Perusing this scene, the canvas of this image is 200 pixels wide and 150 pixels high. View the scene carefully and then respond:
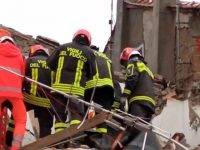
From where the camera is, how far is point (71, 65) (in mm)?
9055

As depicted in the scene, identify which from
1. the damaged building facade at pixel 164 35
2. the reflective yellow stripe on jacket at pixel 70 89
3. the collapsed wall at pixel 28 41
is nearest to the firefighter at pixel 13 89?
the reflective yellow stripe on jacket at pixel 70 89

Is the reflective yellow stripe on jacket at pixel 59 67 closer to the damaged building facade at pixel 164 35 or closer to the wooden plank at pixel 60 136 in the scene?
the wooden plank at pixel 60 136

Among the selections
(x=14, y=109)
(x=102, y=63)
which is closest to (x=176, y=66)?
(x=102, y=63)

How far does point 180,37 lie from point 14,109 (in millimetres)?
13251

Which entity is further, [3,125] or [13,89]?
[3,125]

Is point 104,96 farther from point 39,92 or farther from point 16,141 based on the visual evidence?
point 16,141

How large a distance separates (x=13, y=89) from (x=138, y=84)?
7.25 feet

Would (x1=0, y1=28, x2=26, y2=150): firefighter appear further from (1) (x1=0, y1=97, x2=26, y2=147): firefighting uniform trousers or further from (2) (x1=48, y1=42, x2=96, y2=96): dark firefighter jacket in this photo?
(2) (x1=48, y1=42, x2=96, y2=96): dark firefighter jacket

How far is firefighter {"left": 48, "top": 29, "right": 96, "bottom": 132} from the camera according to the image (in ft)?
29.6

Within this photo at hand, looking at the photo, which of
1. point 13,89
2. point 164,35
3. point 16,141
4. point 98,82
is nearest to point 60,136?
point 16,141

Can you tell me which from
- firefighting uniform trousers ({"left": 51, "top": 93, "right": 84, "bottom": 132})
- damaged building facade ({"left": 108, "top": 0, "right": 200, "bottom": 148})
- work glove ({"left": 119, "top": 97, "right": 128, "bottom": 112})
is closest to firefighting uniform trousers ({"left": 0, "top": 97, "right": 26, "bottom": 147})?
firefighting uniform trousers ({"left": 51, "top": 93, "right": 84, "bottom": 132})

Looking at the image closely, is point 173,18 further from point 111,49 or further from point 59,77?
point 59,77

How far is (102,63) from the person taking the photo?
31.2 feet

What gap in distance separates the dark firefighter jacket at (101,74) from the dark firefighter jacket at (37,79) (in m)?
0.61
